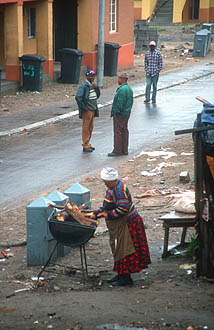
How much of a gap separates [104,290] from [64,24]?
2206 cm

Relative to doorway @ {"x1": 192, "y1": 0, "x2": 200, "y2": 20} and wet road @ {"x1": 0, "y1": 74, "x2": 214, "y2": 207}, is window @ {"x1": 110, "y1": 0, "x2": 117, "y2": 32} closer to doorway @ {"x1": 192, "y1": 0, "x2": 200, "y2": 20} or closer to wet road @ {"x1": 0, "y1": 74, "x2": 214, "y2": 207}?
wet road @ {"x1": 0, "y1": 74, "x2": 214, "y2": 207}

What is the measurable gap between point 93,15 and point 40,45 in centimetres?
304

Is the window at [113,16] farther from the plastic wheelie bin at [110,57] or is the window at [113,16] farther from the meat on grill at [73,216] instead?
the meat on grill at [73,216]

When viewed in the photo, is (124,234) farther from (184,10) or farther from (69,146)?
(184,10)

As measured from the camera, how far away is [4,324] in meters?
6.34

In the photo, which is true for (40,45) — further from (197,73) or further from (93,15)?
(197,73)

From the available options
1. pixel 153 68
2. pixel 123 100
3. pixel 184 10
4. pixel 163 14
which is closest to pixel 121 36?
pixel 153 68

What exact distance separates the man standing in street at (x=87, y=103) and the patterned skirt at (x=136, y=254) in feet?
24.5

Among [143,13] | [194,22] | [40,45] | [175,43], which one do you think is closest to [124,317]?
[40,45]

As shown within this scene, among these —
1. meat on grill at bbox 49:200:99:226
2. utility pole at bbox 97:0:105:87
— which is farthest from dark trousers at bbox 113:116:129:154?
utility pole at bbox 97:0:105:87

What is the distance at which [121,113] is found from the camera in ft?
47.0

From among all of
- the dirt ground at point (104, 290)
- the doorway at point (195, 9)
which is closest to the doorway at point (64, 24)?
the dirt ground at point (104, 290)

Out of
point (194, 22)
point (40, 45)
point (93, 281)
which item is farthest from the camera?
point (194, 22)

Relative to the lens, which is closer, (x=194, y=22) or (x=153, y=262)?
(x=153, y=262)
